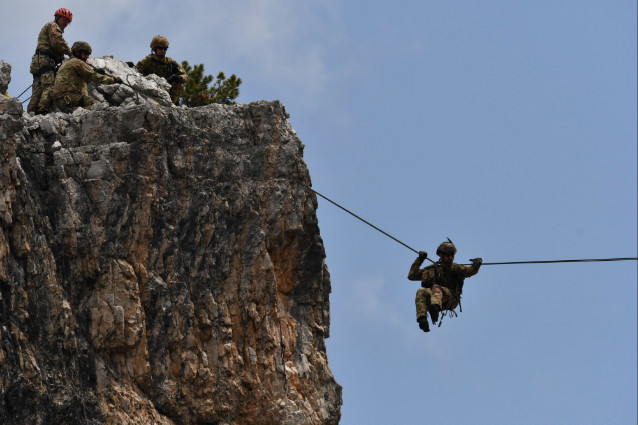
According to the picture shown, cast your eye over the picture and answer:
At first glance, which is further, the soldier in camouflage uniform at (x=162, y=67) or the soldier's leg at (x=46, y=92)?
the soldier in camouflage uniform at (x=162, y=67)

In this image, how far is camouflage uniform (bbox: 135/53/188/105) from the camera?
31.2m

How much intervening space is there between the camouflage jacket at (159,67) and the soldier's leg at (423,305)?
8115 millimetres

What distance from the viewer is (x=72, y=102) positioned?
2845 centimetres

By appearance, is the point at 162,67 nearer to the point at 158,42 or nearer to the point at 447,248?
the point at 158,42

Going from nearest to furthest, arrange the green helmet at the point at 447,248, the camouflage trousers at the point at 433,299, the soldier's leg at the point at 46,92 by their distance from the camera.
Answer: the camouflage trousers at the point at 433,299 < the green helmet at the point at 447,248 < the soldier's leg at the point at 46,92

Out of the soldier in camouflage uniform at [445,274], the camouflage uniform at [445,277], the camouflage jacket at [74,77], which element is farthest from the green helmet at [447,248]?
the camouflage jacket at [74,77]

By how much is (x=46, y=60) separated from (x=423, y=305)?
9.50 m

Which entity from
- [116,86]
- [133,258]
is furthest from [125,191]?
[116,86]

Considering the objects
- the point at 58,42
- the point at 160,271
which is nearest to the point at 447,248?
the point at 160,271

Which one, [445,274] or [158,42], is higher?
[158,42]

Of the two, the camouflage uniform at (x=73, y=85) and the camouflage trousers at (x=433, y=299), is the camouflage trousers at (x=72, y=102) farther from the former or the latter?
the camouflage trousers at (x=433, y=299)

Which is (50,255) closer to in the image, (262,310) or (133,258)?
(133,258)

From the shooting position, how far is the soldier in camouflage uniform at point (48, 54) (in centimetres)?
2886

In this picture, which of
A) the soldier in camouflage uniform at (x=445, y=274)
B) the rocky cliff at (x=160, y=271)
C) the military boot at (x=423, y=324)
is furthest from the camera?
the soldier in camouflage uniform at (x=445, y=274)
